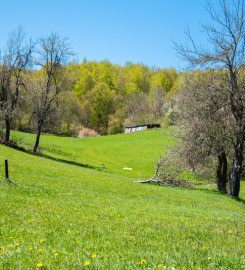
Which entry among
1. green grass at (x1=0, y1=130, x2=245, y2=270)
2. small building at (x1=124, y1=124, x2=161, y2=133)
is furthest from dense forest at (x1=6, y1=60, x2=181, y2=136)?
green grass at (x1=0, y1=130, x2=245, y2=270)

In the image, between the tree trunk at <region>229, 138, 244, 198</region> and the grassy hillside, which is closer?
the tree trunk at <region>229, 138, 244, 198</region>

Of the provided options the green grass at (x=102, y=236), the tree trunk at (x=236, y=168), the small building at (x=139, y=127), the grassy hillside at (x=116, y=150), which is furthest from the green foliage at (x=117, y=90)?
the green grass at (x=102, y=236)

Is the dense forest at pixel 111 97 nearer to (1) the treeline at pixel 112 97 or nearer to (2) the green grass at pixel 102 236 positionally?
(1) the treeline at pixel 112 97

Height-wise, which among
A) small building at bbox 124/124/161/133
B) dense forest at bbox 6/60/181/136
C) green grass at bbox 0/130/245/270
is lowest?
green grass at bbox 0/130/245/270

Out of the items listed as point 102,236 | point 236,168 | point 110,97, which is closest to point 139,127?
point 110,97

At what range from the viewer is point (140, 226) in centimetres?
1203

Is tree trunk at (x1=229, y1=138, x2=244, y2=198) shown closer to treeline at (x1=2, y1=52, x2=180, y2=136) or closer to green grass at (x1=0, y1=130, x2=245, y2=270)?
→ green grass at (x1=0, y1=130, x2=245, y2=270)

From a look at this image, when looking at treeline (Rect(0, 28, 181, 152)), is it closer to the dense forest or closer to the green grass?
the dense forest

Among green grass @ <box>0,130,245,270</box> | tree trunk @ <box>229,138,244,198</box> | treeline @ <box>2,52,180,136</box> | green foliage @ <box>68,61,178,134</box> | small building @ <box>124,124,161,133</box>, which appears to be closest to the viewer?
green grass @ <box>0,130,245,270</box>

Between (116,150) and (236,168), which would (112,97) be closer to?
(116,150)

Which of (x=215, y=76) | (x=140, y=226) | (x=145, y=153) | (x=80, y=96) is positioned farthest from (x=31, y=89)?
(x=80, y=96)

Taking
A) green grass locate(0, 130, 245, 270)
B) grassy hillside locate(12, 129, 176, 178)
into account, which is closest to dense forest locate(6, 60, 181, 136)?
grassy hillside locate(12, 129, 176, 178)

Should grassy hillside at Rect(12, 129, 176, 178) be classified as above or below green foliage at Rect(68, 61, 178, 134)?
below

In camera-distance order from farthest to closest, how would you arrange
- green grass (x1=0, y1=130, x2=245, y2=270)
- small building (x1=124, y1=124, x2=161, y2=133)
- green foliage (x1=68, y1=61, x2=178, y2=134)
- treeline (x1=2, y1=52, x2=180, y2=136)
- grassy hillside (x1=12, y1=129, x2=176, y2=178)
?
1. green foliage (x1=68, y1=61, x2=178, y2=134)
2. treeline (x1=2, y1=52, x2=180, y2=136)
3. small building (x1=124, y1=124, x2=161, y2=133)
4. grassy hillside (x1=12, y1=129, x2=176, y2=178)
5. green grass (x1=0, y1=130, x2=245, y2=270)
